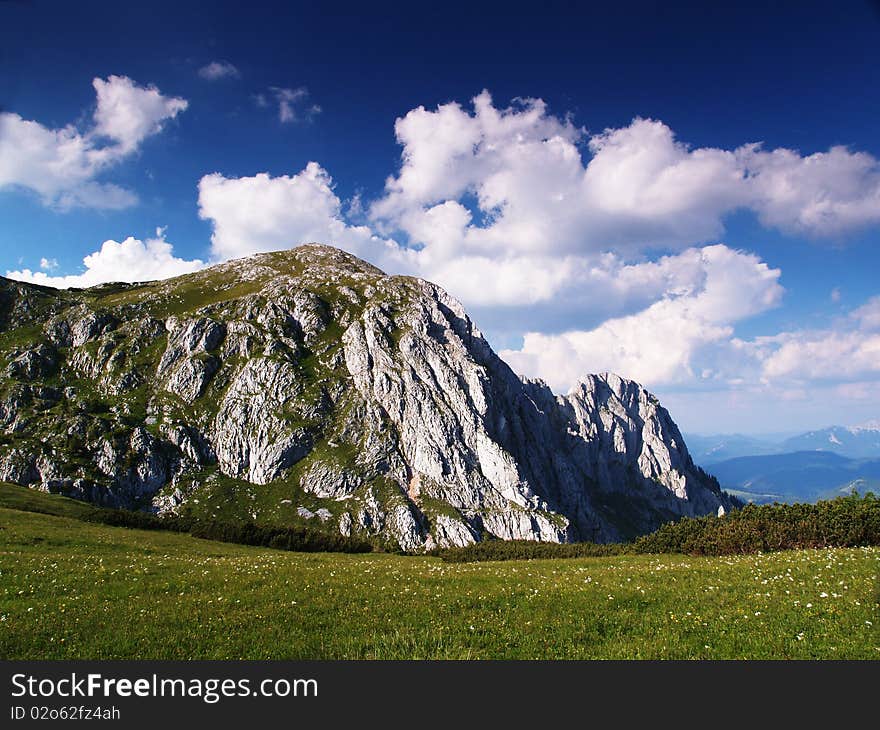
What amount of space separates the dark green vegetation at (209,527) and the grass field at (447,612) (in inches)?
1043

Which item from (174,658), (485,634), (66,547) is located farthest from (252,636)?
(66,547)

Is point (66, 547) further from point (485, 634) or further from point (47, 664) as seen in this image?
point (485, 634)

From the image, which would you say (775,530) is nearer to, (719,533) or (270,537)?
(719,533)

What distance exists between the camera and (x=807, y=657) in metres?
10.4

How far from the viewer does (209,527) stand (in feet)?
160

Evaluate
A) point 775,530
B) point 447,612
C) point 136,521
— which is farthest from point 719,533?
point 136,521

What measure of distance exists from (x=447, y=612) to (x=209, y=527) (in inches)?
1708

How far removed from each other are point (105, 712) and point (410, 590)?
9.88 meters

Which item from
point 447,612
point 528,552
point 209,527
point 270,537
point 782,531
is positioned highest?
point 209,527

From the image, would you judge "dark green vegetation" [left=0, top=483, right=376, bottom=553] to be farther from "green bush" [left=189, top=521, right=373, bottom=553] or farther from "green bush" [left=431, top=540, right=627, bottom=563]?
"green bush" [left=431, top=540, right=627, bottom=563]

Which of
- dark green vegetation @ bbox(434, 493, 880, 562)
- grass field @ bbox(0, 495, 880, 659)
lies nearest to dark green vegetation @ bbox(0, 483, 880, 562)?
dark green vegetation @ bbox(434, 493, 880, 562)

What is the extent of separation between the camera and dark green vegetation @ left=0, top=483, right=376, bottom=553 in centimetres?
4697

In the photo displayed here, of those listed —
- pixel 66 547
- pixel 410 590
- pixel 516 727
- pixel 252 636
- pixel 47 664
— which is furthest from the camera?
pixel 66 547

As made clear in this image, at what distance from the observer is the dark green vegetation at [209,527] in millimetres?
46969
